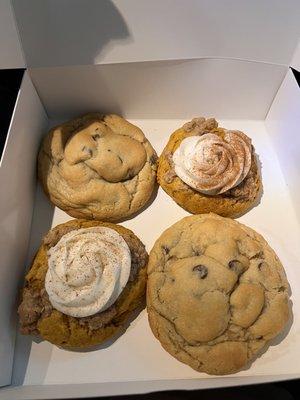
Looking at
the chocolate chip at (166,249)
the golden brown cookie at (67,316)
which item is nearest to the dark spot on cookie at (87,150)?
the golden brown cookie at (67,316)

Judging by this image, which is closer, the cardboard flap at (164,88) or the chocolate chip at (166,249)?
the chocolate chip at (166,249)

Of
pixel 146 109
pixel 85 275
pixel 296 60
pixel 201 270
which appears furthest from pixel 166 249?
pixel 296 60

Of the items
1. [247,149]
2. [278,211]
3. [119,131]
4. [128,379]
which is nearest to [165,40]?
[119,131]

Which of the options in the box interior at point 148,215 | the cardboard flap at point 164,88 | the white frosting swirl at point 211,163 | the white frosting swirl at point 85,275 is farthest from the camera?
the cardboard flap at point 164,88

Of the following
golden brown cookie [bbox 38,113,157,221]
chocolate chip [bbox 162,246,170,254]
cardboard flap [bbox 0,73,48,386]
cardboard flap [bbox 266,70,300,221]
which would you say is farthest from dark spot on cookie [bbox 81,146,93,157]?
cardboard flap [bbox 266,70,300,221]

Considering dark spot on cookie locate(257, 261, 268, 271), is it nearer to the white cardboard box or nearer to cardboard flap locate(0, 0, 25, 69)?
the white cardboard box

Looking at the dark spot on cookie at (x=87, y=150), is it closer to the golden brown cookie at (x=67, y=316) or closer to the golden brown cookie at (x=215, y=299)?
the golden brown cookie at (x=67, y=316)

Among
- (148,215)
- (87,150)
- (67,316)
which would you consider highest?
(87,150)

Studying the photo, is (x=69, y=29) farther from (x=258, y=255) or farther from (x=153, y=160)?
(x=258, y=255)
